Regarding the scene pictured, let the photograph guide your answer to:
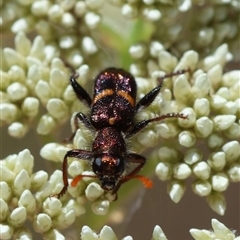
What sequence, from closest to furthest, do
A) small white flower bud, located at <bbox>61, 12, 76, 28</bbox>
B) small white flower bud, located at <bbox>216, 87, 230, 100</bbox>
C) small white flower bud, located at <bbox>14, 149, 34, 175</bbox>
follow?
1. small white flower bud, located at <bbox>14, 149, 34, 175</bbox>
2. small white flower bud, located at <bbox>216, 87, 230, 100</bbox>
3. small white flower bud, located at <bbox>61, 12, 76, 28</bbox>

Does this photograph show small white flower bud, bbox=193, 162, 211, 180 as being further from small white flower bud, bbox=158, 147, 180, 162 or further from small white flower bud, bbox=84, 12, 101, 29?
small white flower bud, bbox=84, 12, 101, 29

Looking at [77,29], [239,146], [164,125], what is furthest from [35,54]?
[239,146]

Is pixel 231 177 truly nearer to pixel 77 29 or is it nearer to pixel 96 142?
pixel 96 142

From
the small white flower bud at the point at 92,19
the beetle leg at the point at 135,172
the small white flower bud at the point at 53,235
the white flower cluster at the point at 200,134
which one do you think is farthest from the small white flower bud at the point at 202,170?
the small white flower bud at the point at 92,19

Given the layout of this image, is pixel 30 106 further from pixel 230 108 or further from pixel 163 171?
pixel 230 108

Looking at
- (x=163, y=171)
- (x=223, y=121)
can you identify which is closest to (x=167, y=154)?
(x=163, y=171)

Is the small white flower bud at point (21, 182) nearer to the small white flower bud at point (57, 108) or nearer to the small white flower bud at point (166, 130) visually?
the small white flower bud at point (57, 108)

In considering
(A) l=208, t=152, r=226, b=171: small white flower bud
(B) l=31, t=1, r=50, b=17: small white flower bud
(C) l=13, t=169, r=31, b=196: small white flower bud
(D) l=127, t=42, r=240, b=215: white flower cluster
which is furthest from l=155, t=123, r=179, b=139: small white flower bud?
(B) l=31, t=1, r=50, b=17: small white flower bud
